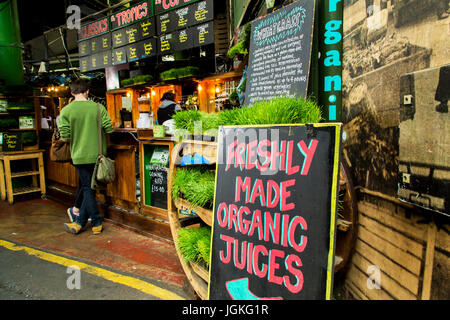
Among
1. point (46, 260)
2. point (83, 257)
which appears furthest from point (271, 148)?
point (46, 260)

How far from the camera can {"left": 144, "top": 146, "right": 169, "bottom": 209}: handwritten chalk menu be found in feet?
11.5

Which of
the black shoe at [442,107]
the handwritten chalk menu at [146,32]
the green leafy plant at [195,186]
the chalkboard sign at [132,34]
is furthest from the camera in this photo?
the chalkboard sign at [132,34]

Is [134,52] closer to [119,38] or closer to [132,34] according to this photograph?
[132,34]

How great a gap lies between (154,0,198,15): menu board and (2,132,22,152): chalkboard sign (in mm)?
3499

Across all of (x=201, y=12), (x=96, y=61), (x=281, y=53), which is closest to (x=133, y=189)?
(x=281, y=53)

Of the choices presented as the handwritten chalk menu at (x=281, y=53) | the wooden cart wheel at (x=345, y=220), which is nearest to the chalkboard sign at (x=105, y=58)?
the handwritten chalk menu at (x=281, y=53)

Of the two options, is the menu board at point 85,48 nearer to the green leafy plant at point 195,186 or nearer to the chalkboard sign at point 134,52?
the chalkboard sign at point 134,52

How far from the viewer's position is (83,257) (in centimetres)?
301

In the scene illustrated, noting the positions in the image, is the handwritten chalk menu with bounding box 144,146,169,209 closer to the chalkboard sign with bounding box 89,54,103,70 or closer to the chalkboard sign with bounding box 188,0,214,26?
the chalkboard sign with bounding box 188,0,214,26

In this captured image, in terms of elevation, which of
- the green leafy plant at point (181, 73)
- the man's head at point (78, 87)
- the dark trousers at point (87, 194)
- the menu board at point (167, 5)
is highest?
the menu board at point (167, 5)

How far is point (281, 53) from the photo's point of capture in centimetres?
223

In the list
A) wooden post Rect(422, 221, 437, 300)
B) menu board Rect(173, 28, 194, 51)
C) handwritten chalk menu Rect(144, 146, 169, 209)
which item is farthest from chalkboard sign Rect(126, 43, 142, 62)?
wooden post Rect(422, 221, 437, 300)

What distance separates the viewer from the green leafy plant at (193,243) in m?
1.93
